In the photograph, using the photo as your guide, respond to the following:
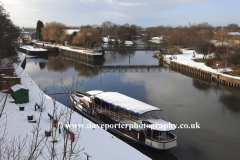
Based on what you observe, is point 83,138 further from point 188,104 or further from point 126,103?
point 188,104

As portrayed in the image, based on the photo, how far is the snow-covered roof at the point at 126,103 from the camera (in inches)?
557

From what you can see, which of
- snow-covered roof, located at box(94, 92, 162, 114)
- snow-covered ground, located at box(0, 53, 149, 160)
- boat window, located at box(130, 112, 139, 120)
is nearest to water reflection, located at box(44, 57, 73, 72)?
snow-covered roof, located at box(94, 92, 162, 114)

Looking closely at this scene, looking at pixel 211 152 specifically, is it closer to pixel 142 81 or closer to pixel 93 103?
pixel 93 103

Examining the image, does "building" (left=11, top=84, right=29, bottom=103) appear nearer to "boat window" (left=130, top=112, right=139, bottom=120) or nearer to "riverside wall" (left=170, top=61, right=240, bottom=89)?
"boat window" (left=130, top=112, right=139, bottom=120)

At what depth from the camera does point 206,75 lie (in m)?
32.8

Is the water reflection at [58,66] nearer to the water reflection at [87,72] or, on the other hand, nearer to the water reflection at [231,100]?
the water reflection at [87,72]

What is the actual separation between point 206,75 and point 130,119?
71.0ft

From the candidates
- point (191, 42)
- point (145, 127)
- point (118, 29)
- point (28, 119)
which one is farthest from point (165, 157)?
Result: point (118, 29)

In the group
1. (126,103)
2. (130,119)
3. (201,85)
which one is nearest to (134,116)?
(130,119)

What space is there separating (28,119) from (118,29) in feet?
318

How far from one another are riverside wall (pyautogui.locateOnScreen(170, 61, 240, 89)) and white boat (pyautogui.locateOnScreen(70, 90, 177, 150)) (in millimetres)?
13742

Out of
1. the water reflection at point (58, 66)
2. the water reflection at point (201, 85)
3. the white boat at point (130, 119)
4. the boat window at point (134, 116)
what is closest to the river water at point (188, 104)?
the water reflection at point (201, 85)

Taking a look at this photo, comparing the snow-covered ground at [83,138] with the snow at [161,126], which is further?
the snow at [161,126]

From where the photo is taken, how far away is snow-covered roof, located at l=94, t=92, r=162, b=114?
557 inches
